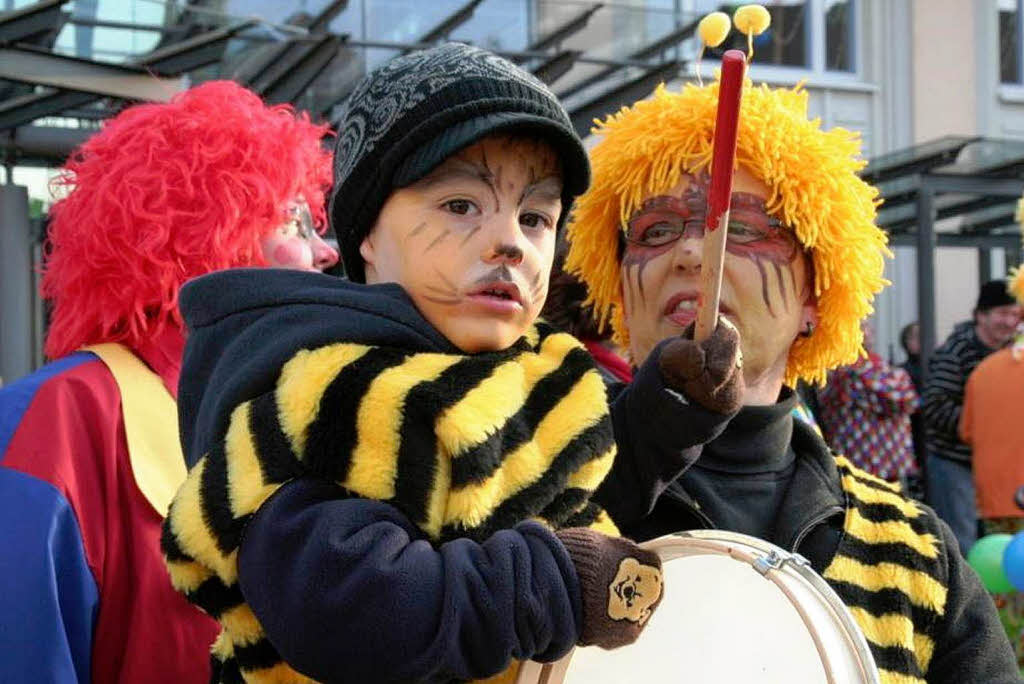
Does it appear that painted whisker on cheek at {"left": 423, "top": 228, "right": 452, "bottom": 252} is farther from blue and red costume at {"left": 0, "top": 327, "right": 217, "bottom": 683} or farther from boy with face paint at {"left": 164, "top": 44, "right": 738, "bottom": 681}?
blue and red costume at {"left": 0, "top": 327, "right": 217, "bottom": 683}

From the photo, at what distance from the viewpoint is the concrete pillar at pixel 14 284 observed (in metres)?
5.45

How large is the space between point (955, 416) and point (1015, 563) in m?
2.31

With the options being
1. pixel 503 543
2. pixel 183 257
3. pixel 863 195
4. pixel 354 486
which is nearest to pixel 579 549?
pixel 503 543

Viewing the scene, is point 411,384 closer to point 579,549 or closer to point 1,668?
point 579,549

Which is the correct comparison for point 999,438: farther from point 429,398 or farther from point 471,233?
point 429,398

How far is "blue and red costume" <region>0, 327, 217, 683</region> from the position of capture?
201 centimetres

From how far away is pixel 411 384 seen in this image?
1.37 meters

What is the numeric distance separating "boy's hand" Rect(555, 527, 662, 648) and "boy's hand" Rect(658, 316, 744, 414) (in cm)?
30

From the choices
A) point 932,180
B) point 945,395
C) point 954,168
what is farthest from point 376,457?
point 954,168

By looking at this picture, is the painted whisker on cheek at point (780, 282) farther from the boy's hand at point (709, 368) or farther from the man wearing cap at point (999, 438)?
the man wearing cap at point (999, 438)

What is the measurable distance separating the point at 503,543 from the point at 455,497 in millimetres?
89

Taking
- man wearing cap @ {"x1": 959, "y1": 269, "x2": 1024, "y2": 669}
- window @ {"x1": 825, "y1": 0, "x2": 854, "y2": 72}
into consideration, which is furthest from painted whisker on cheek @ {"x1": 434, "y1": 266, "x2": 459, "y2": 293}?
window @ {"x1": 825, "y1": 0, "x2": 854, "y2": 72}

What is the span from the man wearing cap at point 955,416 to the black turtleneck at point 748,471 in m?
4.47

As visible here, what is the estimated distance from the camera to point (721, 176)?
143 centimetres
